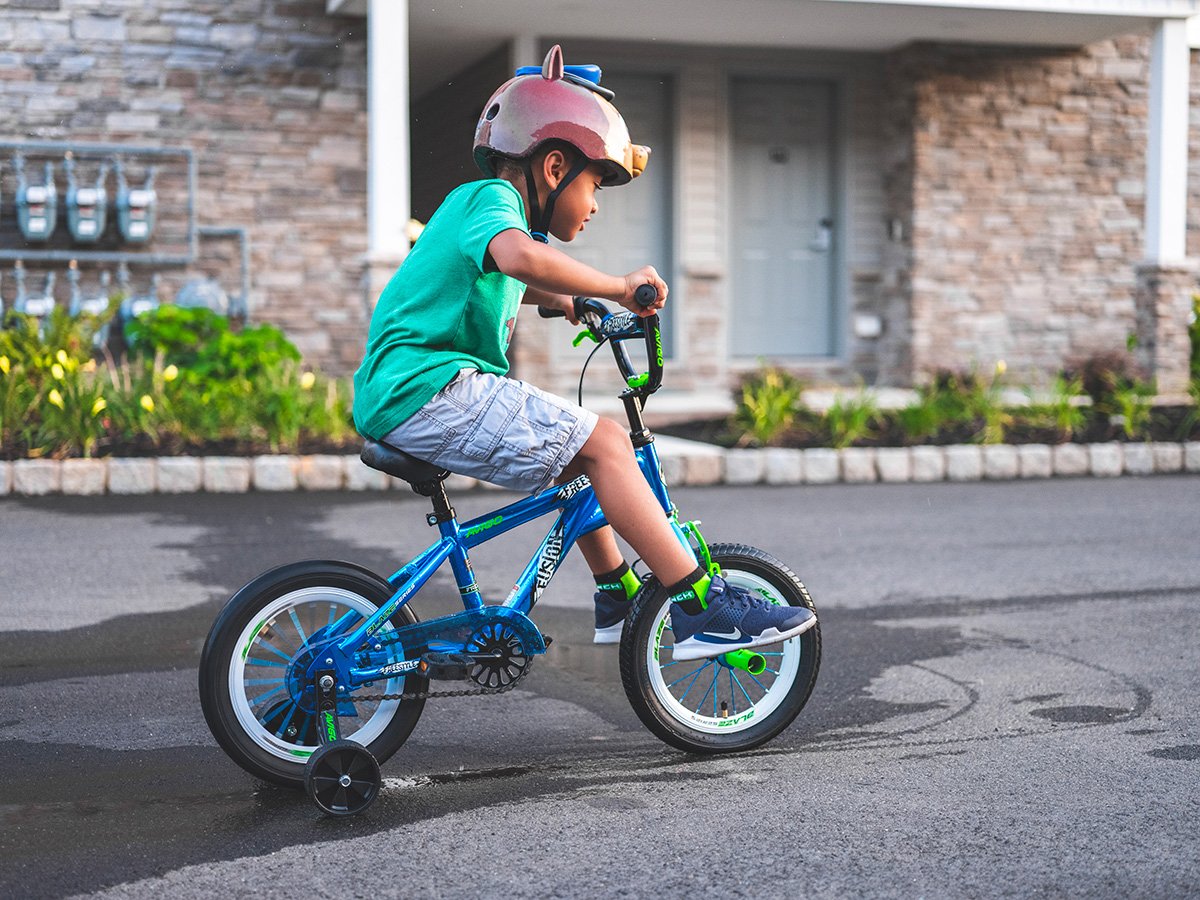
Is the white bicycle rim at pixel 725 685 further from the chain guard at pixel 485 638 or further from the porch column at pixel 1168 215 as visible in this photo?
the porch column at pixel 1168 215

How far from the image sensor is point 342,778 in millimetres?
3438

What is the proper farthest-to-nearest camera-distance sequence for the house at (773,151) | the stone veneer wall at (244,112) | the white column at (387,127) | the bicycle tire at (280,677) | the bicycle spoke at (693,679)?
the house at (773,151)
the stone veneer wall at (244,112)
the white column at (387,127)
the bicycle spoke at (693,679)
the bicycle tire at (280,677)

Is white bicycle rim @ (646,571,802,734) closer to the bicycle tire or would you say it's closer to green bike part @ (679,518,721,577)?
green bike part @ (679,518,721,577)

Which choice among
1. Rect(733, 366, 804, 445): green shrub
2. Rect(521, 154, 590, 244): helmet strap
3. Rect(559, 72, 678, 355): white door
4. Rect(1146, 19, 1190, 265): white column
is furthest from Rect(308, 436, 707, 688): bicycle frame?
Rect(1146, 19, 1190, 265): white column

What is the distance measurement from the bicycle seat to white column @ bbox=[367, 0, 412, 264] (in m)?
7.80

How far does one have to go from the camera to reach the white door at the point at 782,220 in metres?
14.4

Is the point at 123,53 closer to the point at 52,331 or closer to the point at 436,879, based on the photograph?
the point at 52,331

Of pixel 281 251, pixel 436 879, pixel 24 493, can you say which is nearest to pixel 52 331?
pixel 24 493

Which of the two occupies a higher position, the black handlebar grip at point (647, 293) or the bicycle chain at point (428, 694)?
the black handlebar grip at point (647, 293)

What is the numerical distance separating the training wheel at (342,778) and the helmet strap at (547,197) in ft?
4.30

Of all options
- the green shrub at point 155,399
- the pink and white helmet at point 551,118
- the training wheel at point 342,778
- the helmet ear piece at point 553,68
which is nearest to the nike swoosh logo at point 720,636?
the training wheel at point 342,778

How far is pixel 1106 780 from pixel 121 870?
2.33m

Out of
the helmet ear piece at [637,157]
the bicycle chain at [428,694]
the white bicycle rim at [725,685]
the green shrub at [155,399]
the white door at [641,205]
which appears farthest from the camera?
the white door at [641,205]

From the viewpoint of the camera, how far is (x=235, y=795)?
11.9 feet
